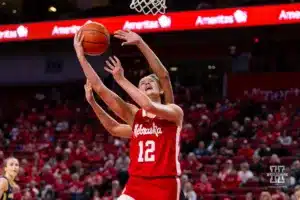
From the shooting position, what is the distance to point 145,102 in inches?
168

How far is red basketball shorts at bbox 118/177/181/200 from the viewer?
4.41 m

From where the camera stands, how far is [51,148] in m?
17.9

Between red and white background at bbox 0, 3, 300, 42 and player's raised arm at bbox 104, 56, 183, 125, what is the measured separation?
36.5 feet

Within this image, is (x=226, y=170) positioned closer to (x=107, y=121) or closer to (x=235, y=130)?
(x=235, y=130)

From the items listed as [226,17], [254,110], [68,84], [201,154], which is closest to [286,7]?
[226,17]

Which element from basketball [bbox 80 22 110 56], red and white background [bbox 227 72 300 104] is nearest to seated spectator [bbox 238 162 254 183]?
red and white background [bbox 227 72 300 104]

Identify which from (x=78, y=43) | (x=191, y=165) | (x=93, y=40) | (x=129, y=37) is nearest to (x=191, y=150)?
(x=191, y=165)

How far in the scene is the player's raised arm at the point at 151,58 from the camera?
14.9ft

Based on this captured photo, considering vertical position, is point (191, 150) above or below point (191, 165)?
above

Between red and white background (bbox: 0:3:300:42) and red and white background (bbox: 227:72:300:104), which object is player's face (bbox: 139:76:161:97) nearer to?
red and white background (bbox: 0:3:300:42)

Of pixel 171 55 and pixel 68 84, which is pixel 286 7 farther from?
pixel 68 84

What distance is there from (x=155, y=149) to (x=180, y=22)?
1198 cm

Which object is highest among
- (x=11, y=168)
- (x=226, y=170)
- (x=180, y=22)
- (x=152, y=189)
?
(x=180, y=22)

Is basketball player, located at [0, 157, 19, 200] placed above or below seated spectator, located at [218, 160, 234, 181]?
below
